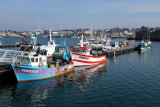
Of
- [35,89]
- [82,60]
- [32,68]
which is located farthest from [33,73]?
[82,60]

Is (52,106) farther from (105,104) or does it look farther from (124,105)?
(124,105)

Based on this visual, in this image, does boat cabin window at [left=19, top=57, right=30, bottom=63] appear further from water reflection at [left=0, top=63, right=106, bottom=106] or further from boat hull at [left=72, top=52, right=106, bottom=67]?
boat hull at [left=72, top=52, right=106, bottom=67]

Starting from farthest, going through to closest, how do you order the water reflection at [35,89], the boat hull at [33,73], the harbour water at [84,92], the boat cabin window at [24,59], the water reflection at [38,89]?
1. the boat cabin window at [24,59]
2. the boat hull at [33,73]
3. the water reflection at [35,89]
4. the water reflection at [38,89]
5. the harbour water at [84,92]

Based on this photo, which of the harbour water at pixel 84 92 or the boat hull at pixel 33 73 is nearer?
the harbour water at pixel 84 92

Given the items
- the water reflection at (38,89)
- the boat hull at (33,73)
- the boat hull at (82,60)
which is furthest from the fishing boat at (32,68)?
the boat hull at (82,60)

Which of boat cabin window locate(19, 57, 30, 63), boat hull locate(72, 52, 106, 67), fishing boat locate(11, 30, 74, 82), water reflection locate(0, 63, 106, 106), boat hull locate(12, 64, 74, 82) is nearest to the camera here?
water reflection locate(0, 63, 106, 106)

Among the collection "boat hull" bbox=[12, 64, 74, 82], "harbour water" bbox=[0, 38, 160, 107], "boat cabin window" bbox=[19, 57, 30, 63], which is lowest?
"harbour water" bbox=[0, 38, 160, 107]

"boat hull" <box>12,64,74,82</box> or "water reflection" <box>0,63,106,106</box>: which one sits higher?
"boat hull" <box>12,64,74,82</box>

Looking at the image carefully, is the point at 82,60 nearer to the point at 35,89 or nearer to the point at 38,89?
the point at 38,89

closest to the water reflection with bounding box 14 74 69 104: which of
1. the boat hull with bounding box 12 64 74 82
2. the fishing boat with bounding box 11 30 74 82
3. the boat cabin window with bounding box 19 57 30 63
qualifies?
the boat hull with bounding box 12 64 74 82

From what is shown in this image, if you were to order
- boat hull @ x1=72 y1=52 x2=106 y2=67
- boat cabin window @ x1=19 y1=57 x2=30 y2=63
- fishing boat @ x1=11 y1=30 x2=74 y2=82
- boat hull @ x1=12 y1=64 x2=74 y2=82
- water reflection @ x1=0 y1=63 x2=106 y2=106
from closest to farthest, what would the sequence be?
water reflection @ x1=0 y1=63 x2=106 y2=106
boat hull @ x1=12 y1=64 x2=74 y2=82
fishing boat @ x1=11 y1=30 x2=74 y2=82
boat cabin window @ x1=19 y1=57 x2=30 y2=63
boat hull @ x1=72 y1=52 x2=106 y2=67

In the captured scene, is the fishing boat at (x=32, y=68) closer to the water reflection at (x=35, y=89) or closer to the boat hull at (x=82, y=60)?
the water reflection at (x=35, y=89)

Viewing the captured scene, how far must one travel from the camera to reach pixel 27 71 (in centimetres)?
3125

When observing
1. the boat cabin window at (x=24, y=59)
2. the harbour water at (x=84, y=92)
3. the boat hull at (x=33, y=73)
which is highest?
the boat cabin window at (x=24, y=59)
